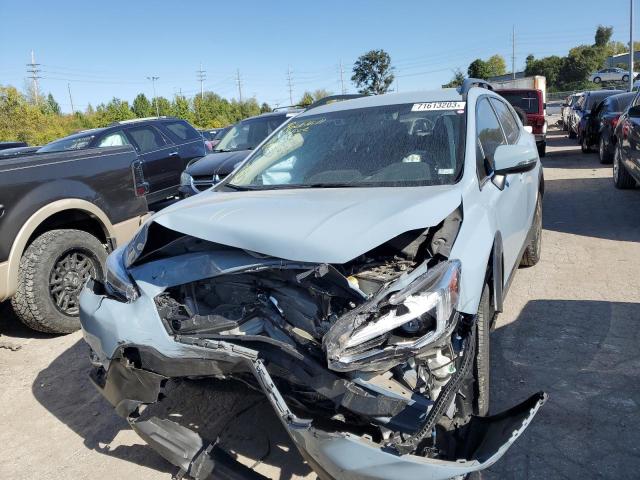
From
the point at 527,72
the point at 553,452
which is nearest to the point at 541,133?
the point at 553,452

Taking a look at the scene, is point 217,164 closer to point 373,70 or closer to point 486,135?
point 486,135

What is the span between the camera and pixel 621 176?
870 centimetres

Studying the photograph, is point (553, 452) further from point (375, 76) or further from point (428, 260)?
point (375, 76)

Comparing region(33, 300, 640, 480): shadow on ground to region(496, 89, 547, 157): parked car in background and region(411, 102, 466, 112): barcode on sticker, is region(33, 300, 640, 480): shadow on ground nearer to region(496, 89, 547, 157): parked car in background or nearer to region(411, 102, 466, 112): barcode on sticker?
region(411, 102, 466, 112): barcode on sticker

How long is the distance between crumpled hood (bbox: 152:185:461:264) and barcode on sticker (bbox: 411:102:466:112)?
91cm

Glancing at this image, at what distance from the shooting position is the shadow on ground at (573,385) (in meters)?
2.61

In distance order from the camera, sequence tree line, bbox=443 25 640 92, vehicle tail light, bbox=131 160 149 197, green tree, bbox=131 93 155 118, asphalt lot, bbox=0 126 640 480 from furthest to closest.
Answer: tree line, bbox=443 25 640 92, green tree, bbox=131 93 155 118, vehicle tail light, bbox=131 160 149 197, asphalt lot, bbox=0 126 640 480

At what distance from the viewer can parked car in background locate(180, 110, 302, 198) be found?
25.9 ft

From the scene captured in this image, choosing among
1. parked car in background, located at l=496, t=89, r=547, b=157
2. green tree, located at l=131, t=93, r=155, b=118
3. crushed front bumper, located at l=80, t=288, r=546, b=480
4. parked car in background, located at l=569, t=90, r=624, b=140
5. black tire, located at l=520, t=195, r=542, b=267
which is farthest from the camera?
green tree, located at l=131, t=93, r=155, b=118

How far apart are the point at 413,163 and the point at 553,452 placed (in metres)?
1.74

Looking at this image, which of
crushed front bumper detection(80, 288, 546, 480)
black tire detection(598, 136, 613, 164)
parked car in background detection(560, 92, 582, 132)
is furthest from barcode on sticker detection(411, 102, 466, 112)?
parked car in background detection(560, 92, 582, 132)

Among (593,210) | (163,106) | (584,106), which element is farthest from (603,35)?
(593,210)

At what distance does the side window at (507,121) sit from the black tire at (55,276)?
375 cm

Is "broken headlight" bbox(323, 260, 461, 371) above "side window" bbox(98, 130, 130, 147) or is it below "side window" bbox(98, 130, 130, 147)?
below
